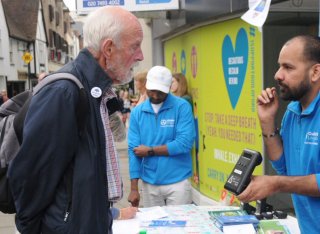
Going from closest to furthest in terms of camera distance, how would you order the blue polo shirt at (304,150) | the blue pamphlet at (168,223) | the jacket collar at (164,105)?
the blue polo shirt at (304,150)
the blue pamphlet at (168,223)
the jacket collar at (164,105)

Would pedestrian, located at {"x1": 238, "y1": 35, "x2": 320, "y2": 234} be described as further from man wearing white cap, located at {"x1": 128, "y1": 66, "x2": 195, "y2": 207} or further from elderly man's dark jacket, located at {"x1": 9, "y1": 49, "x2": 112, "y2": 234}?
man wearing white cap, located at {"x1": 128, "y1": 66, "x2": 195, "y2": 207}

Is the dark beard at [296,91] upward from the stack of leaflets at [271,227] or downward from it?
upward

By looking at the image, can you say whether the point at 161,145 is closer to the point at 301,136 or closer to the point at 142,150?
the point at 142,150

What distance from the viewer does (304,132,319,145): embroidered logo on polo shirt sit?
2158 millimetres

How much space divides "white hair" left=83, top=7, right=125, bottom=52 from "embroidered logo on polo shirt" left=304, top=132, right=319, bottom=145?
976mm

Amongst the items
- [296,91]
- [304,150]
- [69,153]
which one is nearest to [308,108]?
[296,91]

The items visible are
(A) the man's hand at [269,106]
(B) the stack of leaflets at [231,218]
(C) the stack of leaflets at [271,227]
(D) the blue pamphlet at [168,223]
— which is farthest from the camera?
(D) the blue pamphlet at [168,223]

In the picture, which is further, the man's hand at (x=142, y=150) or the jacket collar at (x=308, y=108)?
the man's hand at (x=142, y=150)

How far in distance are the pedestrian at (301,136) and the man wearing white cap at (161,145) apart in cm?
207

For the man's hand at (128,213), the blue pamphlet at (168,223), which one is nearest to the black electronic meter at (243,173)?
the blue pamphlet at (168,223)

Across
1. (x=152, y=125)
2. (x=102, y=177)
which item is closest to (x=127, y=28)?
(x=102, y=177)

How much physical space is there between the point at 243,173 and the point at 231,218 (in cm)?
99

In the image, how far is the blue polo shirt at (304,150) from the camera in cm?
218

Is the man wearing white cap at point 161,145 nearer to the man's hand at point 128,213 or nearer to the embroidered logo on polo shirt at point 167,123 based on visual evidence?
the embroidered logo on polo shirt at point 167,123
